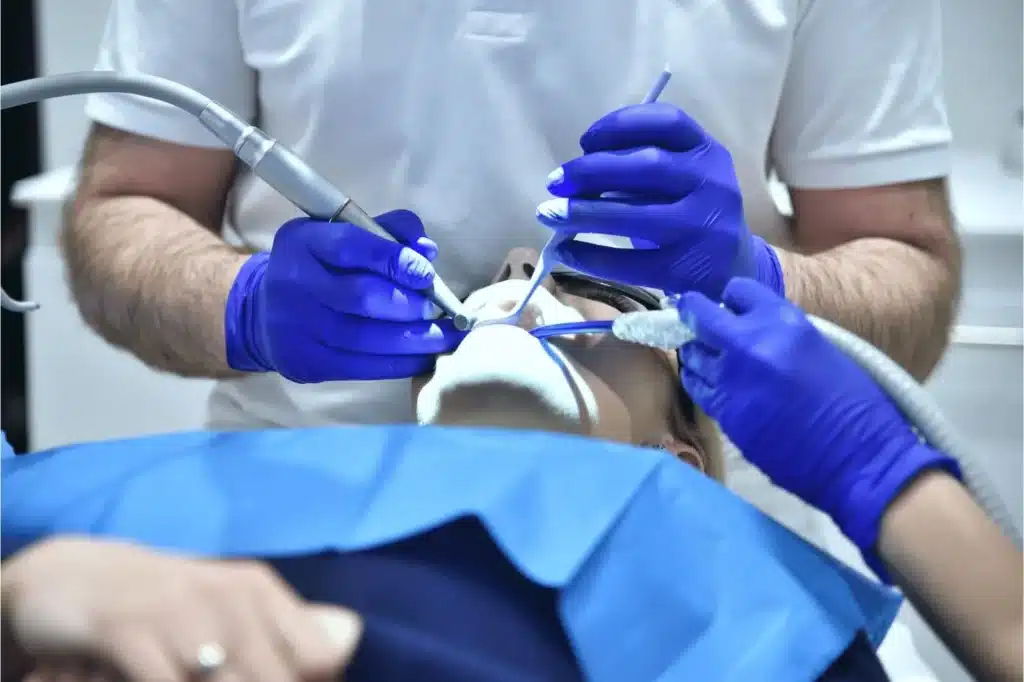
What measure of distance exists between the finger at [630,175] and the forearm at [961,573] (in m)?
0.30

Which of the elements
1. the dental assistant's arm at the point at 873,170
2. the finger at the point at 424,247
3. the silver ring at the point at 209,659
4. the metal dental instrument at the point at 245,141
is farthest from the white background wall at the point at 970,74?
the silver ring at the point at 209,659

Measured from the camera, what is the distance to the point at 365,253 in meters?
0.69

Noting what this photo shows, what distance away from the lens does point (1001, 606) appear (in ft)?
→ 1.42

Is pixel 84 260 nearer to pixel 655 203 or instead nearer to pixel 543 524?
pixel 655 203

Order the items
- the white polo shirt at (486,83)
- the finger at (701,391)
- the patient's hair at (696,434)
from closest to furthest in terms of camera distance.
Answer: the finger at (701,391)
the patient's hair at (696,434)
the white polo shirt at (486,83)

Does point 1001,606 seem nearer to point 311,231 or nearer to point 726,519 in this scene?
point 726,519

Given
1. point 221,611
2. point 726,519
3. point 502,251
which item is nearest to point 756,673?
point 726,519

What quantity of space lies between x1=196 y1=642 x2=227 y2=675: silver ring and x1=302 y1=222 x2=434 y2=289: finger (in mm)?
387

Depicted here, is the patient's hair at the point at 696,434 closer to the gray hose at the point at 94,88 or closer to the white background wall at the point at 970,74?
the gray hose at the point at 94,88

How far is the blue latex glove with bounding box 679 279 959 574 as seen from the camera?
0.48 m

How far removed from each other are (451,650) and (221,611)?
9cm

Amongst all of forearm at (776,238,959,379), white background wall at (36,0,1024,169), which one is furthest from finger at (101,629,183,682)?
white background wall at (36,0,1024,169)

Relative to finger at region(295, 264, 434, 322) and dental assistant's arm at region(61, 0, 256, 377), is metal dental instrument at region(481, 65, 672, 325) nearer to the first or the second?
finger at region(295, 264, 434, 322)

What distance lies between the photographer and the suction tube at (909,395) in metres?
0.47
